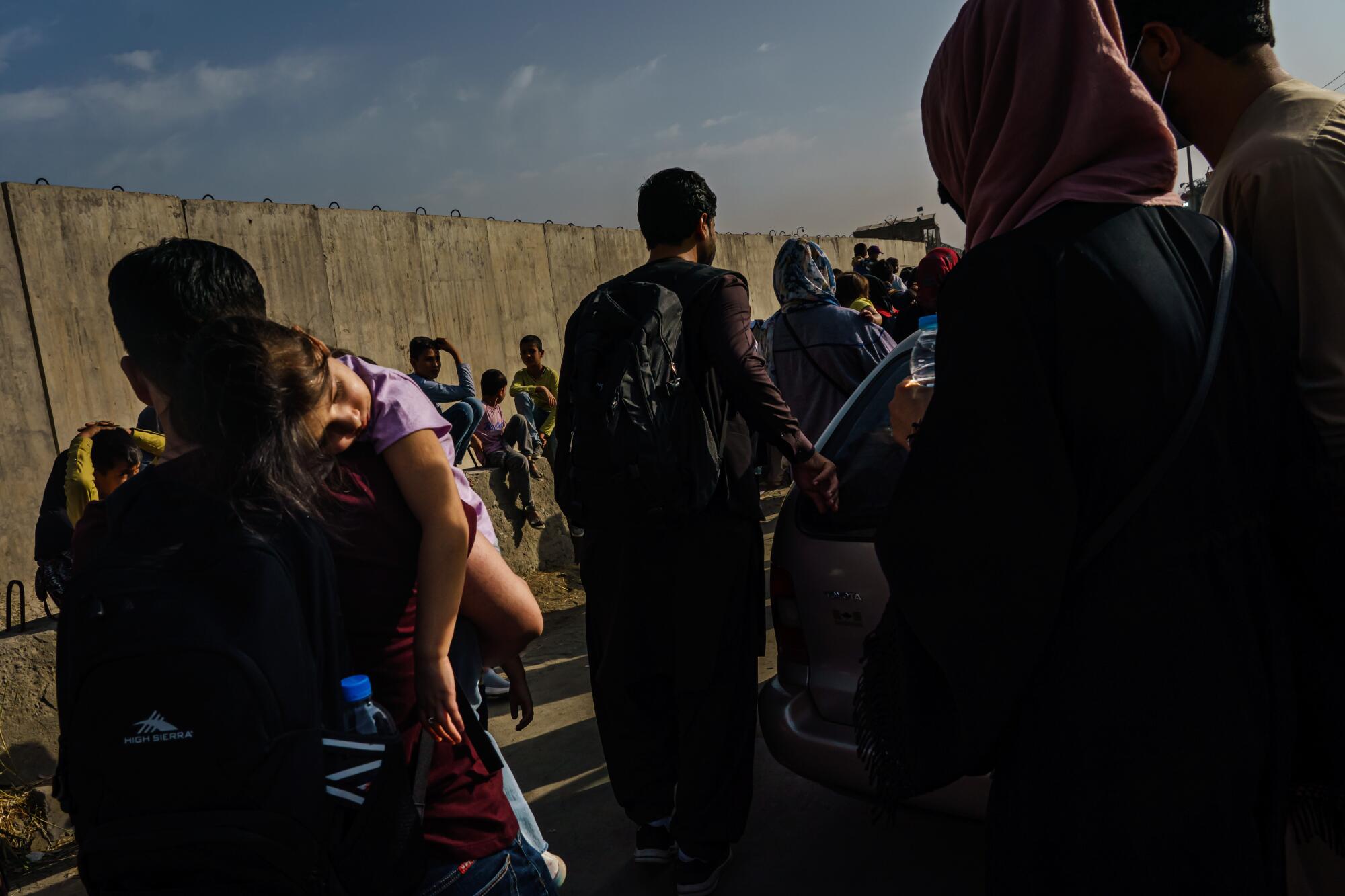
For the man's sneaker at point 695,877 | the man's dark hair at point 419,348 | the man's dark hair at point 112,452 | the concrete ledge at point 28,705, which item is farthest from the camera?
the man's dark hair at point 419,348

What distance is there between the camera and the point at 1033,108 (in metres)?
1.30

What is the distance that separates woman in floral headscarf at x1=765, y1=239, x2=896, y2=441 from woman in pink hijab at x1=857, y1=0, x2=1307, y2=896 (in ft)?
10.1

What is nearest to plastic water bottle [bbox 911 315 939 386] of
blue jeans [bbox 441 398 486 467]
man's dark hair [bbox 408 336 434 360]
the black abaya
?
the black abaya

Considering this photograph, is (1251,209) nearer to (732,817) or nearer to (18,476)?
(732,817)

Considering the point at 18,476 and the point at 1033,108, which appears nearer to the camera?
the point at 1033,108

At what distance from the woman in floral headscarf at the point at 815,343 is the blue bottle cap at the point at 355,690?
3.20m

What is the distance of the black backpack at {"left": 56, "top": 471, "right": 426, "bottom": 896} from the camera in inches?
47.3

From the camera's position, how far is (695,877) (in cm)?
279

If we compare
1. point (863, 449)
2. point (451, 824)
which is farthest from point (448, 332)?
point (451, 824)

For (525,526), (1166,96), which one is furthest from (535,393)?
(1166,96)

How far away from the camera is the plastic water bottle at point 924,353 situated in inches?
78.0

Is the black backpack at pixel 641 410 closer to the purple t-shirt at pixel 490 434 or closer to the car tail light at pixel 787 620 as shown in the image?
the car tail light at pixel 787 620

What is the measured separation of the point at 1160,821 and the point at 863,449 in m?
1.78

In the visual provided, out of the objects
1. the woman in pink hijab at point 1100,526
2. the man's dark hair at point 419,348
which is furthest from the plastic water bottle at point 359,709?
the man's dark hair at point 419,348
